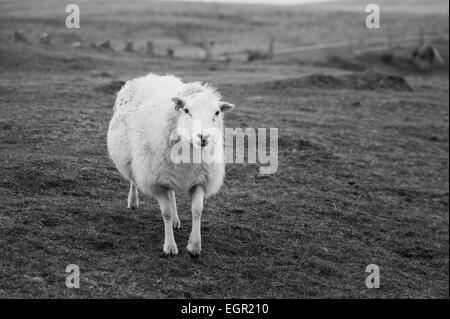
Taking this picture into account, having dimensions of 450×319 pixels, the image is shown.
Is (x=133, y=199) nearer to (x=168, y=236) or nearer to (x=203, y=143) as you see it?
(x=168, y=236)


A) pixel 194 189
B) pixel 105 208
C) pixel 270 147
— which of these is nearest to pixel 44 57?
pixel 270 147

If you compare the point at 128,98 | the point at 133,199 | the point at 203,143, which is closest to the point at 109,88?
the point at 128,98

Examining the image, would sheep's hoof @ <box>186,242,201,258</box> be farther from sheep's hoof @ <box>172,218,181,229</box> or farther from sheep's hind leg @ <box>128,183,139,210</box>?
sheep's hind leg @ <box>128,183,139,210</box>

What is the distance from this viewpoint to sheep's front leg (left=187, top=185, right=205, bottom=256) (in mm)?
7117

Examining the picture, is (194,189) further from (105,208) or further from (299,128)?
(299,128)

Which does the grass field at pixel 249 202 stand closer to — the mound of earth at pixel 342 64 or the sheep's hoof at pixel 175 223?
the sheep's hoof at pixel 175 223

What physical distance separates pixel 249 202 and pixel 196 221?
294cm

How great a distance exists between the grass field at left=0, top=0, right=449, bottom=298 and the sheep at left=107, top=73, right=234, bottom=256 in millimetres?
675

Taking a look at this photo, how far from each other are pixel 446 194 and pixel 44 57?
16.4m

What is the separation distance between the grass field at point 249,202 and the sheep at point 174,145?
67 cm

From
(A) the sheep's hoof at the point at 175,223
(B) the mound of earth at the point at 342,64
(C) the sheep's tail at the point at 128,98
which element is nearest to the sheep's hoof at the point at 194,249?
(A) the sheep's hoof at the point at 175,223

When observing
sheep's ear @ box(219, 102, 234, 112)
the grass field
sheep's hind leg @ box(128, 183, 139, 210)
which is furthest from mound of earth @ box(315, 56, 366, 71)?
sheep's ear @ box(219, 102, 234, 112)
